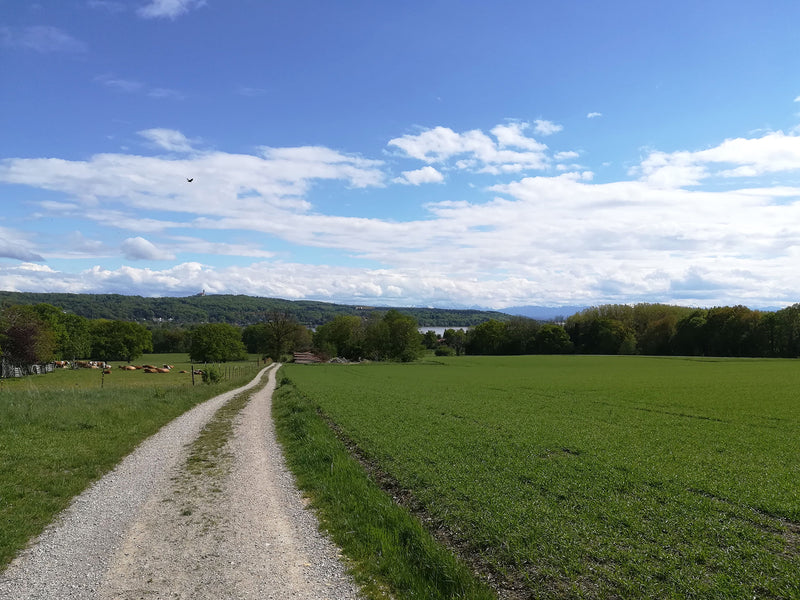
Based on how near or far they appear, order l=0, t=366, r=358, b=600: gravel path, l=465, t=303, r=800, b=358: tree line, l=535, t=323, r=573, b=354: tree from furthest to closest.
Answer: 1. l=535, t=323, r=573, b=354: tree
2. l=465, t=303, r=800, b=358: tree line
3. l=0, t=366, r=358, b=600: gravel path

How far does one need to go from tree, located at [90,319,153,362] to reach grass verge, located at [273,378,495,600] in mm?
133658

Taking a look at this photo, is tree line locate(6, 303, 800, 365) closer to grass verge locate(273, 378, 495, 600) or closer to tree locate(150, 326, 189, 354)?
tree locate(150, 326, 189, 354)

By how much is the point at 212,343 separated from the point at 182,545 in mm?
123838

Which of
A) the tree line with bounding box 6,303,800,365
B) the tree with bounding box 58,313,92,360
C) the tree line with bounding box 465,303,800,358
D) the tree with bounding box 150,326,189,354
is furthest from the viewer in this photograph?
the tree with bounding box 150,326,189,354

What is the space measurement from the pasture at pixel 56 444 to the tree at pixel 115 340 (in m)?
114

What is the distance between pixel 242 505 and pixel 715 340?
5138 inches

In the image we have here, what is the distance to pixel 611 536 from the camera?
8.95 metres

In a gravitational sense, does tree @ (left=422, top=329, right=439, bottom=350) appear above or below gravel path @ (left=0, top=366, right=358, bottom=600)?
below

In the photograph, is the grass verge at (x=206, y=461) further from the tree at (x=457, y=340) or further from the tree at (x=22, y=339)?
the tree at (x=457, y=340)

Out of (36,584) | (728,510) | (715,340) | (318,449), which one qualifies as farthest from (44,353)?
(715,340)

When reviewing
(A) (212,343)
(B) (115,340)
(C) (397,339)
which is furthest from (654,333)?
(B) (115,340)

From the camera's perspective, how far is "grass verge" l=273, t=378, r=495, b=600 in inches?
289

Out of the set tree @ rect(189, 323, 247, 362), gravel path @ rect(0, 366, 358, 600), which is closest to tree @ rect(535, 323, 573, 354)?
tree @ rect(189, 323, 247, 362)

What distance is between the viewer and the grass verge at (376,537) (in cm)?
733
